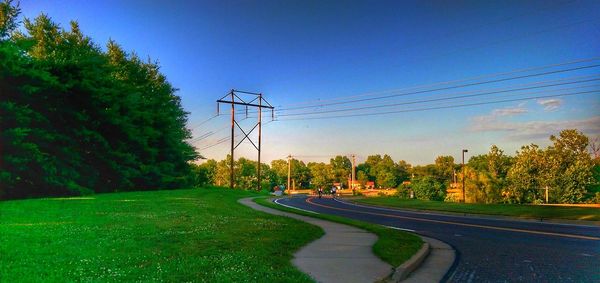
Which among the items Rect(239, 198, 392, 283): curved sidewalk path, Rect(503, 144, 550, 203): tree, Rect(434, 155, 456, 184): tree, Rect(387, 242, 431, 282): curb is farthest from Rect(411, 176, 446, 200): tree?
Rect(434, 155, 456, 184): tree

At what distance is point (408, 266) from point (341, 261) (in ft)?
4.19

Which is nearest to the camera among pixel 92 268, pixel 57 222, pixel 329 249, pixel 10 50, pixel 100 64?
pixel 92 268

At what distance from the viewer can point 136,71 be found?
55.6 meters

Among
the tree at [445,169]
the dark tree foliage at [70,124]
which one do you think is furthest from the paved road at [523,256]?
the tree at [445,169]

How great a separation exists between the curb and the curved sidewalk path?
0.42 feet

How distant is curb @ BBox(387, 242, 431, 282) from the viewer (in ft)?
22.8

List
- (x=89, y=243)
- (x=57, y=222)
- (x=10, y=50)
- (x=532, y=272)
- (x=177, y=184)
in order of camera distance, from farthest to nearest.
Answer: (x=177, y=184), (x=10, y=50), (x=57, y=222), (x=89, y=243), (x=532, y=272)

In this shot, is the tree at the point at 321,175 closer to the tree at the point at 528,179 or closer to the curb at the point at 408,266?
the tree at the point at 528,179

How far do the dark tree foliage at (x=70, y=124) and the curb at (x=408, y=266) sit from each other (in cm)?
2502

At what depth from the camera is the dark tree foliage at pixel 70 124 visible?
86.2ft

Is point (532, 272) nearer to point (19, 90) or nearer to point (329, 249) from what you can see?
point (329, 249)

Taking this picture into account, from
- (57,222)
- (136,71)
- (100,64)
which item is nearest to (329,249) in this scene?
(57,222)

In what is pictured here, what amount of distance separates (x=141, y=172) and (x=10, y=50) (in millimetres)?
20056

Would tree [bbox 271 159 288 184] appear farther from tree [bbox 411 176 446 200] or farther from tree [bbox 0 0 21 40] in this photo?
tree [bbox 0 0 21 40]
